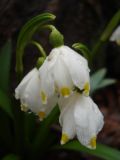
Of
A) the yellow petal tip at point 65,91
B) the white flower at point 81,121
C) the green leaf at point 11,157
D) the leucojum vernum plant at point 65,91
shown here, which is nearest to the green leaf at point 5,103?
the green leaf at point 11,157

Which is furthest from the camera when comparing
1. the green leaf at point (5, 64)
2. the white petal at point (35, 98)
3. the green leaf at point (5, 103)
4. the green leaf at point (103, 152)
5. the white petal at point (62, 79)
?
the green leaf at point (5, 64)

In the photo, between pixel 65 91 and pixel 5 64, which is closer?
pixel 65 91

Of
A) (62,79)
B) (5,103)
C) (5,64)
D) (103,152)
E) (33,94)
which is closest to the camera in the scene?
(62,79)

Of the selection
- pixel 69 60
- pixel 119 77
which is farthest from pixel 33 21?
pixel 119 77

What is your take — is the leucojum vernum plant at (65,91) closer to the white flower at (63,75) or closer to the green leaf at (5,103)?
the white flower at (63,75)

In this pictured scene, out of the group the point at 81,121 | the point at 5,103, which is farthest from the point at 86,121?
the point at 5,103

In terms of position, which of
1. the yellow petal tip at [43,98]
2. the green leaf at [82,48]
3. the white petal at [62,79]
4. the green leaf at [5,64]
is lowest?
the green leaf at [5,64]

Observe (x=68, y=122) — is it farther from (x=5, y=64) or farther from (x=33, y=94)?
(x=5, y=64)
